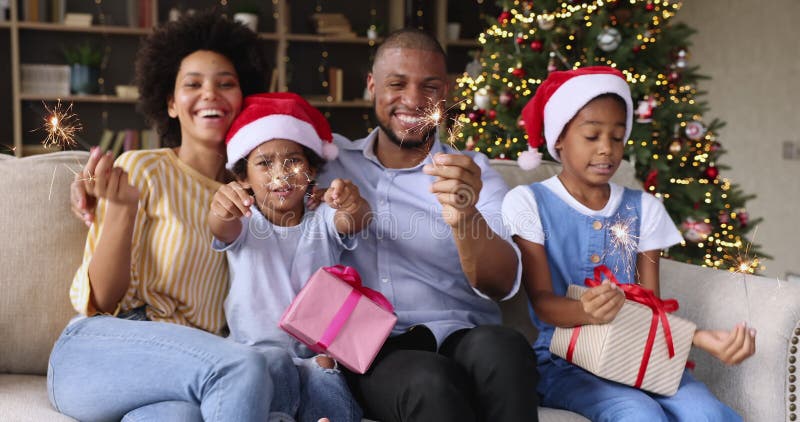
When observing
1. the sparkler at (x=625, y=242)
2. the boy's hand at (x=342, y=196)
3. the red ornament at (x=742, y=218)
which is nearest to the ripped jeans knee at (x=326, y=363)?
the boy's hand at (x=342, y=196)

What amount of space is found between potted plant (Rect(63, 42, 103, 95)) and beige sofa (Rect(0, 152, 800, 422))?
10.8ft

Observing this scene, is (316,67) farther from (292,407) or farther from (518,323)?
(292,407)

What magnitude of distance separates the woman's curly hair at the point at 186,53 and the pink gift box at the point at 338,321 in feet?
2.16

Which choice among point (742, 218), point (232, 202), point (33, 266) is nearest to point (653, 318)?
point (232, 202)

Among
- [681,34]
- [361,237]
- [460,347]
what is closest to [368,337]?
[460,347]

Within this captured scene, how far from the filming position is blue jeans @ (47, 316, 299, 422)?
136cm

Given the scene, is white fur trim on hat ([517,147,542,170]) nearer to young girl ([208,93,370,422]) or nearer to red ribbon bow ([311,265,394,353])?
young girl ([208,93,370,422])

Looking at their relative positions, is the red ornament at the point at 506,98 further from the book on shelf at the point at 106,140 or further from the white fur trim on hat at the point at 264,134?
the book on shelf at the point at 106,140

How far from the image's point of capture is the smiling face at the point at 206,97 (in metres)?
1.80

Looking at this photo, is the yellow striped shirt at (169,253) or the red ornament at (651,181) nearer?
the yellow striped shirt at (169,253)

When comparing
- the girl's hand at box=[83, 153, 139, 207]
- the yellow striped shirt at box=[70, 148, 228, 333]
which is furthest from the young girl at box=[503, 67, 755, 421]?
the girl's hand at box=[83, 153, 139, 207]

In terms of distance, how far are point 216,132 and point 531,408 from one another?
95cm

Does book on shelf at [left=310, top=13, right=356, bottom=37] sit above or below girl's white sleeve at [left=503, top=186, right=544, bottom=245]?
above

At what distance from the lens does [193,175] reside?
1.79m
